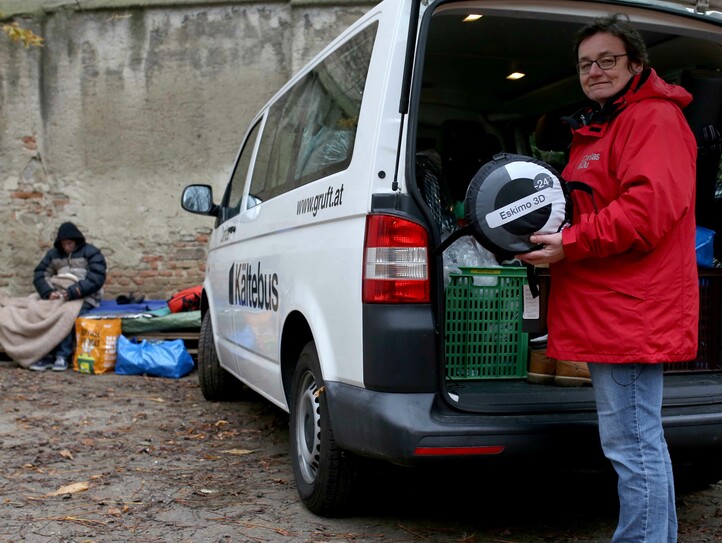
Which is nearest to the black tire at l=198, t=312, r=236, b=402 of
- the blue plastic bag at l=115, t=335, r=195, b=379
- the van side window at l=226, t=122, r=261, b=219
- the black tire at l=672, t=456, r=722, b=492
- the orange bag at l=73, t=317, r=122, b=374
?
the van side window at l=226, t=122, r=261, b=219

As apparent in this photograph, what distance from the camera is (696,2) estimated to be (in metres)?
3.27

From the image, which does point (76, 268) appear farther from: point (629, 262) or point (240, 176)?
point (629, 262)

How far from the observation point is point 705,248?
3.74 meters

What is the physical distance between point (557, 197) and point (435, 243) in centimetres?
51

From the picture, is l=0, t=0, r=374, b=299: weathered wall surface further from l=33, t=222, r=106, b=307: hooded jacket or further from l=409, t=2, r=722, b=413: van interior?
l=409, t=2, r=722, b=413: van interior

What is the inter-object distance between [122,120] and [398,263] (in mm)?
7796

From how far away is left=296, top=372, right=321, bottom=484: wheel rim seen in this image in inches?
138

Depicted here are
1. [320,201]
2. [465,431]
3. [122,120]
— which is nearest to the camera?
[465,431]

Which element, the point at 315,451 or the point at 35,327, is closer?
the point at 315,451

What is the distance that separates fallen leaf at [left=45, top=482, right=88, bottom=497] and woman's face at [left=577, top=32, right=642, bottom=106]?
2.99 metres

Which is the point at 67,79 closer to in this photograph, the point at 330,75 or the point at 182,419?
the point at 182,419

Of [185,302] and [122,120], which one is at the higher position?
[122,120]

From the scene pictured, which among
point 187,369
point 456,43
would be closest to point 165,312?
point 187,369

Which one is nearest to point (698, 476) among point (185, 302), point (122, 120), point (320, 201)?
point (320, 201)
